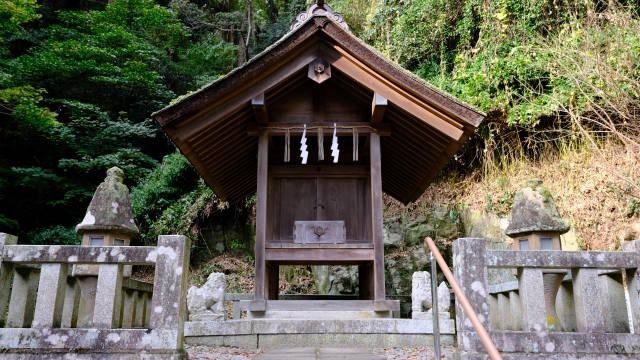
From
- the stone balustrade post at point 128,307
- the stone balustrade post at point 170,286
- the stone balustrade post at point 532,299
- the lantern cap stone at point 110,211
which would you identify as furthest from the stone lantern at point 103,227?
the stone balustrade post at point 532,299

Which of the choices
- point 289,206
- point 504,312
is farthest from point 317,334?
point 289,206

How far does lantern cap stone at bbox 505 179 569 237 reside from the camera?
501 centimetres

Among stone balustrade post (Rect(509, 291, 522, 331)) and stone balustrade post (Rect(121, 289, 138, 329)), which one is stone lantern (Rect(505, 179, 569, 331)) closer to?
stone balustrade post (Rect(509, 291, 522, 331))

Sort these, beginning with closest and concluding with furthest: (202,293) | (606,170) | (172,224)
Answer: (202,293) → (606,170) → (172,224)

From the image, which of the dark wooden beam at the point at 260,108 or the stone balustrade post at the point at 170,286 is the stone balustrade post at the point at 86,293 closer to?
the stone balustrade post at the point at 170,286

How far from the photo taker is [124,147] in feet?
53.8

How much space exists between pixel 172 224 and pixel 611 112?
12.4 m

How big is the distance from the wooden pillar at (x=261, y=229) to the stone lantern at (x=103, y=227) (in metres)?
1.82

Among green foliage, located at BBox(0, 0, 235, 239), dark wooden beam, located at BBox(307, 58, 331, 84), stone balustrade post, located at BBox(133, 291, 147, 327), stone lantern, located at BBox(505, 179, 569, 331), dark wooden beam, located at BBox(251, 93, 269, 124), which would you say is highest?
green foliage, located at BBox(0, 0, 235, 239)

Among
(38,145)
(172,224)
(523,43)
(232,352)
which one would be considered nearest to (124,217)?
(232,352)

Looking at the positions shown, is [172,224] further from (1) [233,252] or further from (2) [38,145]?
(2) [38,145]

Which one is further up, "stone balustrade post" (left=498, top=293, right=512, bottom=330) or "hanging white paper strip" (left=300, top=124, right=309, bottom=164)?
"hanging white paper strip" (left=300, top=124, right=309, bottom=164)

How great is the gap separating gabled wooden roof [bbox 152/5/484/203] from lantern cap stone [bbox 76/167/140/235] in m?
1.26

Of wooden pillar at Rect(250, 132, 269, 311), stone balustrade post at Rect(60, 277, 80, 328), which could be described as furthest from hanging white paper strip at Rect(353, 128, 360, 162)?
stone balustrade post at Rect(60, 277, 80, 328)
